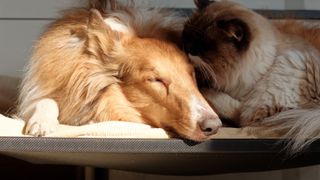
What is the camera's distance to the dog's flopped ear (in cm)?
202

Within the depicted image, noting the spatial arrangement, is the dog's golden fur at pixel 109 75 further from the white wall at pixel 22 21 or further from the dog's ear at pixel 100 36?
the white wall at pixel 22 21

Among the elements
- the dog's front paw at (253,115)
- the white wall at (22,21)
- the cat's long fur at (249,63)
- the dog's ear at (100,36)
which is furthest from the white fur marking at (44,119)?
the white wall at (22,21)

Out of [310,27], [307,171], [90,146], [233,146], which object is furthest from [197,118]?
[307,171]

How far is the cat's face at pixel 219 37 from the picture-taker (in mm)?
2023

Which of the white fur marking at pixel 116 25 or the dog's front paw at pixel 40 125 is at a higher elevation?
the white fur marking at pixel 116 25

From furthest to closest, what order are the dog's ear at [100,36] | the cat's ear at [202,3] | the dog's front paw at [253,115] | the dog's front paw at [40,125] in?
the cat's ear at [202,3] → the dog's front paw at [253,115] → the dog's ear at [100,36] → the dog's front paw at [40,125]

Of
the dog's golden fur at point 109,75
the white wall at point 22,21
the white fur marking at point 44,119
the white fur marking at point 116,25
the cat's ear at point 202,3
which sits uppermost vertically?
the white fur marking at point 116,25

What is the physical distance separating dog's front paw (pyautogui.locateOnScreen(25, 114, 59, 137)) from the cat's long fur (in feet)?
1.62

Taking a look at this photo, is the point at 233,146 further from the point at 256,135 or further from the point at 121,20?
the point at 121,20

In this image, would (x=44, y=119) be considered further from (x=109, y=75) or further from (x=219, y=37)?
(x=219, y=37)

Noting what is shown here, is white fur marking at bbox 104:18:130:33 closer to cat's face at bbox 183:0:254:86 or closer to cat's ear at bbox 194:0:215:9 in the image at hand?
cat's face at bbox 183:0:254:86

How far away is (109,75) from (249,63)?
497 millimetres

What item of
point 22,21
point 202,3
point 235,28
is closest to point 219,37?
point 235,28

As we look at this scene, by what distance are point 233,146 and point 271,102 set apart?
45cm
